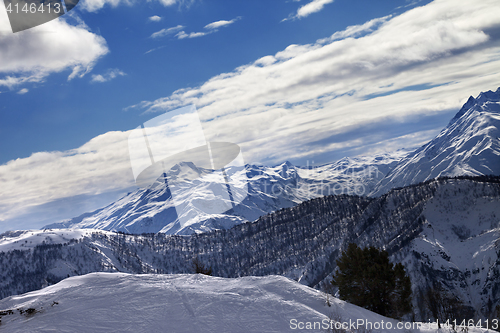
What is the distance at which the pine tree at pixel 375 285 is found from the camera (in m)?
28.2

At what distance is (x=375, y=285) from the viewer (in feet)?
93.8

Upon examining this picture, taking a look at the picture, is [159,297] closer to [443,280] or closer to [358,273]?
[358,273]

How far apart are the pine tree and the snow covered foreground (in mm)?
10193

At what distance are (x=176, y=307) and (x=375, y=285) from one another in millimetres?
18590

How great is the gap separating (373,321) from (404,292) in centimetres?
1365

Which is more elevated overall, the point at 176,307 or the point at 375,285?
the point at 176,307

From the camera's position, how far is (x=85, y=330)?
14594mm

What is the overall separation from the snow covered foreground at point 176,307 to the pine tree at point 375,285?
10193mm

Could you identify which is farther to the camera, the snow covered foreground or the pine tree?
the pine tree

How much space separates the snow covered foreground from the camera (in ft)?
49.9

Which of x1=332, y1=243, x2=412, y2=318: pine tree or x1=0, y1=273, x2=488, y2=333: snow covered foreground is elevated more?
x1=0, y1=273, x2=488, y2=333: snow covered foreground

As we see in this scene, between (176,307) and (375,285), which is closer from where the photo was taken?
(176,307)

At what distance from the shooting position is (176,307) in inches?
666

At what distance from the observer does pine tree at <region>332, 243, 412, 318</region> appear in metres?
28.2
